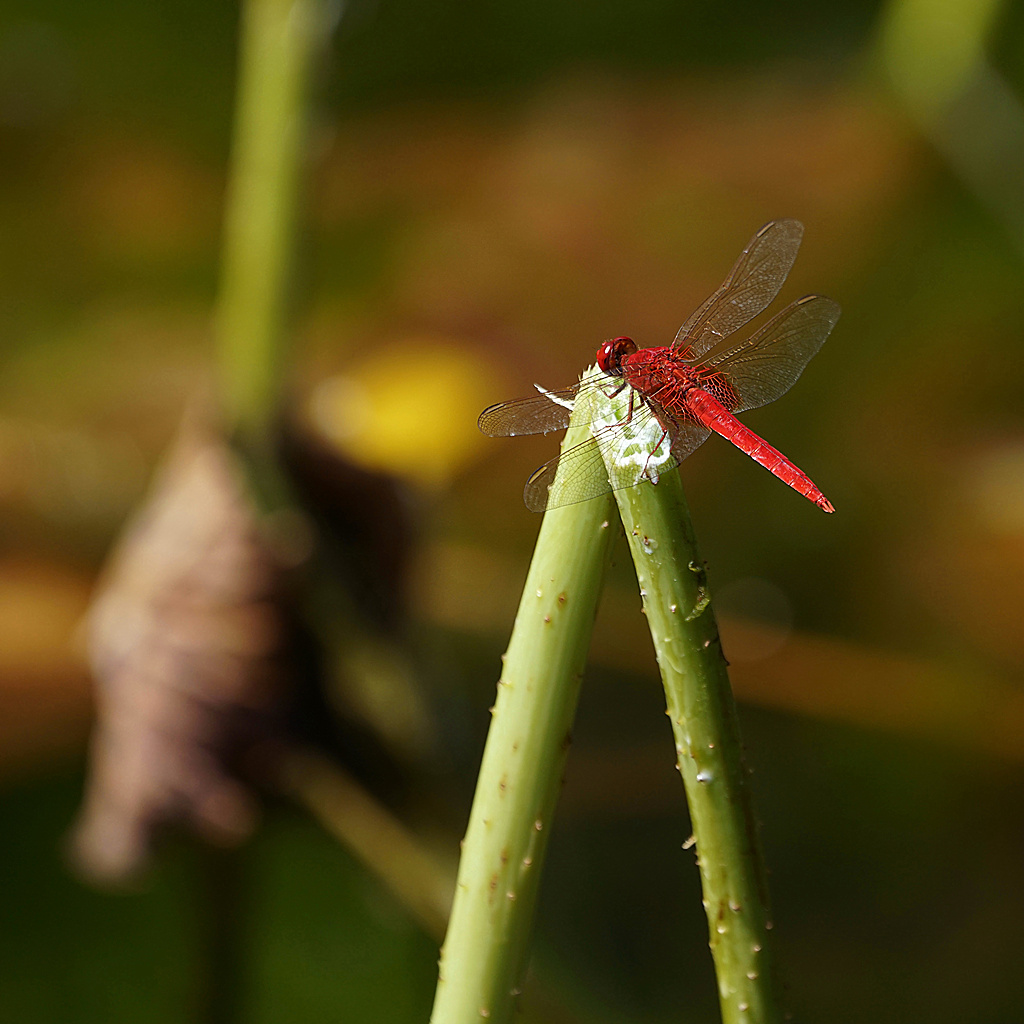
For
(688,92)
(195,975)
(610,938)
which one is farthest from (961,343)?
(195,975)

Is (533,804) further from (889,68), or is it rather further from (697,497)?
(889,68)

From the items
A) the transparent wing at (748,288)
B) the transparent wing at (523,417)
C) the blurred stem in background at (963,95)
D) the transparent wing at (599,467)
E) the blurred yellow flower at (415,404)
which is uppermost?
the blurred stem in background at (963,95)

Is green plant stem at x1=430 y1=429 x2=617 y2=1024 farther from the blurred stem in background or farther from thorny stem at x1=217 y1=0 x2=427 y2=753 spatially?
the blurred stem in background

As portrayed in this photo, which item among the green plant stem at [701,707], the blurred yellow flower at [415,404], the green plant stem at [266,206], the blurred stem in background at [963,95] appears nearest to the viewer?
the green plant stem at [701,707]

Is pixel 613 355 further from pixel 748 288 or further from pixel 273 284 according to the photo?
pixel 273 284

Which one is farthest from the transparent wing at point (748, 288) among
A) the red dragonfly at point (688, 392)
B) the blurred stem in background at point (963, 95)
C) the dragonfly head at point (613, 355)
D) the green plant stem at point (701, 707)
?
the blurred stem in background at point (963, 95)

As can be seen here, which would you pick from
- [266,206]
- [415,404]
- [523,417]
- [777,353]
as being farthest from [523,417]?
[415,404]

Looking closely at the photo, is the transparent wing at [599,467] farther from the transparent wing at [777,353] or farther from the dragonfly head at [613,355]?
the transparent wing at [777,353]
